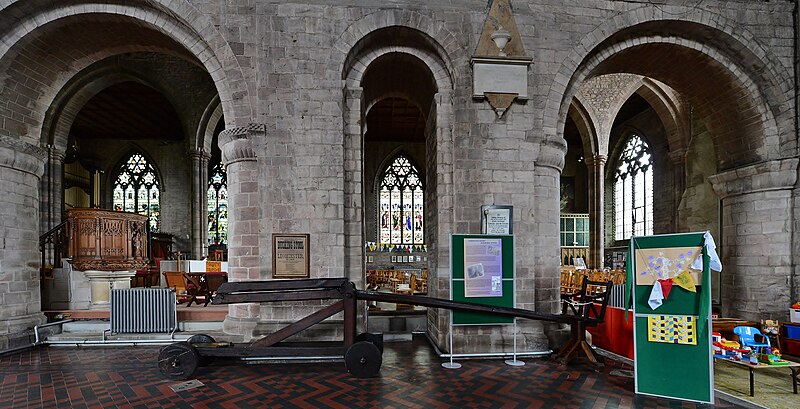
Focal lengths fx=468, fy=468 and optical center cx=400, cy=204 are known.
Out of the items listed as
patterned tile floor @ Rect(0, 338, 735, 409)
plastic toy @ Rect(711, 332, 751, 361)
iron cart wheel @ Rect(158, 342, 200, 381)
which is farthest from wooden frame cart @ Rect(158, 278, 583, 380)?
Answer: plastic toy @ Rect(711, 332, 751, 361)

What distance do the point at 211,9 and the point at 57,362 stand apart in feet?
17.8

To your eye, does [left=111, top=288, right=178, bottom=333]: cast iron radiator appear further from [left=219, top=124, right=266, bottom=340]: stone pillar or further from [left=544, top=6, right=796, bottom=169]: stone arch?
[left=544, top=6, right=796, bottom=169]: stone arch

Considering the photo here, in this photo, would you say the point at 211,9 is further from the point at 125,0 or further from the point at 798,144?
the point at 798,144

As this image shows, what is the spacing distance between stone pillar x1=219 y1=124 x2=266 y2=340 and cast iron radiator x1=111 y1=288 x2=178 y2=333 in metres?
1.58

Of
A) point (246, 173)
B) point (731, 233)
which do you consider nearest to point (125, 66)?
point (246, 173)

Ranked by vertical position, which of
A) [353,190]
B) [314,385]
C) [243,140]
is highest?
[243,140]

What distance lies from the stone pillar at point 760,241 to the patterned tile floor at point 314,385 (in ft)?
11.5

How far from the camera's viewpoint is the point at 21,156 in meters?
7.44

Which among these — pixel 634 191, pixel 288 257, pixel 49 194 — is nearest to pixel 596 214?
pixel 634 191

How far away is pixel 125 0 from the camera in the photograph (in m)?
6.95

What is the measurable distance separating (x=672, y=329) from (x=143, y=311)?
7695mm

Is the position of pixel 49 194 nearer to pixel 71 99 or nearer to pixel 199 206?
pixel 71 99

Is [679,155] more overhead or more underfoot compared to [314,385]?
→ more overhead

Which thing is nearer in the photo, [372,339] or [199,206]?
[372,339]
